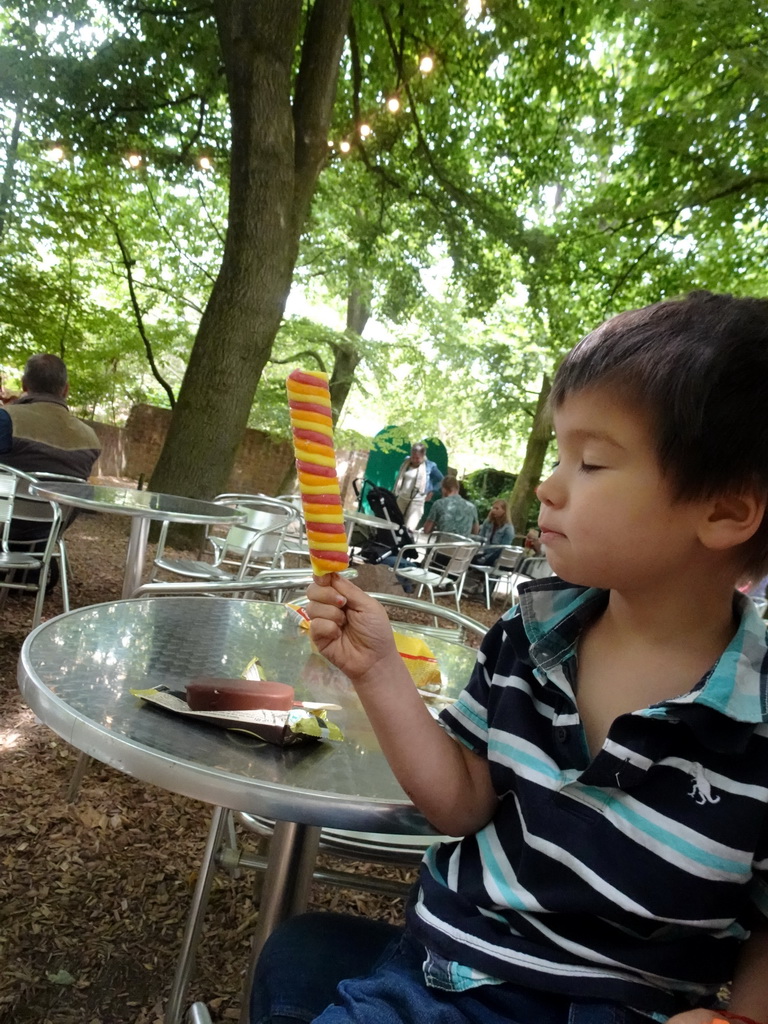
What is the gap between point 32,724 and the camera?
11.3 feet

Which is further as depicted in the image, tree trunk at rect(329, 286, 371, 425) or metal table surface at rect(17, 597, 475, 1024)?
tree trunk at rect(329, 286, 371, 425)

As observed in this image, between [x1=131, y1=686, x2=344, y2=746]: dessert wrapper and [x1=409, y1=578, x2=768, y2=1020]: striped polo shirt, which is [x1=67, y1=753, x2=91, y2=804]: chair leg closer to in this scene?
[x1=131, y1=686, x2=344, y2=746]: dessert wrapper

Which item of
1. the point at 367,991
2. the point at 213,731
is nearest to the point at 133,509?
the point at 213,731

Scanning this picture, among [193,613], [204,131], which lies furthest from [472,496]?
[193,613]

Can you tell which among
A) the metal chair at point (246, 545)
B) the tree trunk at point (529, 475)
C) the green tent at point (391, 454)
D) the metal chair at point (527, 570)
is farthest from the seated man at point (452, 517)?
the tree trunk at point (529, 475)

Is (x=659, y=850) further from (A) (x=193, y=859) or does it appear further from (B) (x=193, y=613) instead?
(A) (x=193, y=859)

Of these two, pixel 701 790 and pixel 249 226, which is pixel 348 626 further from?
pixel 249 226

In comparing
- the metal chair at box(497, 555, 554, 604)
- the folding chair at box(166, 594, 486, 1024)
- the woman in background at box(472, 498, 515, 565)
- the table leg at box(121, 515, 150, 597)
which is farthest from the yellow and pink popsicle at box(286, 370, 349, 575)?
the woman in background at box(472, 498, 515, 565)

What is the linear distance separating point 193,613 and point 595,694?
44.8 inches

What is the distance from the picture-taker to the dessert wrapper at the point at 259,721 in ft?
3.56

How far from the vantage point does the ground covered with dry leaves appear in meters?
1.94

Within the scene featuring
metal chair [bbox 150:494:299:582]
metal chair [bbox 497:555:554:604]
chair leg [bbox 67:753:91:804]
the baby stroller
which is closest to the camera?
chair leg [bbox 67:753:91:804]

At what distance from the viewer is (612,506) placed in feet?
2.91

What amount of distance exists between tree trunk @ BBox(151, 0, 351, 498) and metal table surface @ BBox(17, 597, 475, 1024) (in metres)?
5.41
